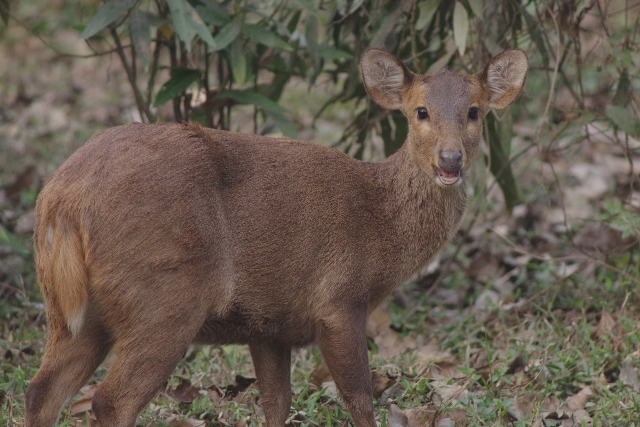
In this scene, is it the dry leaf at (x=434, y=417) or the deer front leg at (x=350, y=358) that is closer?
the deer front leg at (x=350, y=358)

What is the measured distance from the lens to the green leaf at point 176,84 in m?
5.96

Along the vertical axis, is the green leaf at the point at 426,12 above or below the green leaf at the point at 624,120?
above

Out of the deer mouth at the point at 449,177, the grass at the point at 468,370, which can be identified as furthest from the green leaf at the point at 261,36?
the grass at the point at 468,370

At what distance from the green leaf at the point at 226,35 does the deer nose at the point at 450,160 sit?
1.75 metres

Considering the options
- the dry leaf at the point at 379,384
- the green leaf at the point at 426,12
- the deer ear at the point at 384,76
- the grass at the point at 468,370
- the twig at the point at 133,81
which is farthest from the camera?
the twig at the point at 133,81

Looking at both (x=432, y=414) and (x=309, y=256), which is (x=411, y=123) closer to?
(x=309, y=256)

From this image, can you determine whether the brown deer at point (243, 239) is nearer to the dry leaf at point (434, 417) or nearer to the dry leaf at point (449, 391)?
the dry leaf at point (434, 417)

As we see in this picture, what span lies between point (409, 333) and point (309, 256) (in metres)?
2.11

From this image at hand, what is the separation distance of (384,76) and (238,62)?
1188 mm

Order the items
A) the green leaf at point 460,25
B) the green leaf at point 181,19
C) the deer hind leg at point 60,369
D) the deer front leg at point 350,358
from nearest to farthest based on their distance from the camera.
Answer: the deer hind leg at point 60,369 < the deer front leg at point 350,358 < the green leaf at point 181,19 < the green leaf at point 460,25

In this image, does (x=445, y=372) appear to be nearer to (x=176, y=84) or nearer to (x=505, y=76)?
(x=505, y=76)

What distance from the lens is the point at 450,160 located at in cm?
460

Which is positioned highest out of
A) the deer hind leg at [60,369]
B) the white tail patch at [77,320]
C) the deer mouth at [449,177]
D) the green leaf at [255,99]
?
the green leaf at [255,99]

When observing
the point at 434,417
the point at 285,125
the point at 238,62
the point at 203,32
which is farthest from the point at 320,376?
the point at 203,32
